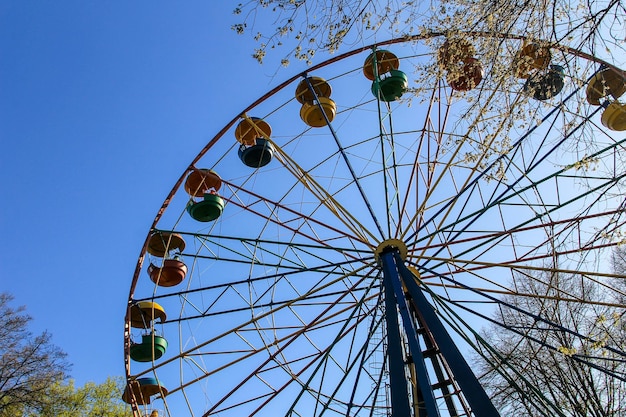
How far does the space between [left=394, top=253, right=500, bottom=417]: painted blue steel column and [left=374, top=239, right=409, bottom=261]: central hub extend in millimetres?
1291

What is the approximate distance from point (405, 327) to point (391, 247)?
233 centimetres

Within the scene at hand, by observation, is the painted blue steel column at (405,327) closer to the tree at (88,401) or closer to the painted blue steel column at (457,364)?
the painted blue steel column at (457,364)

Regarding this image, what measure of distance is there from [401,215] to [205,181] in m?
4.77

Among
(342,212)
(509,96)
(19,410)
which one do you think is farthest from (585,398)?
(19,410)

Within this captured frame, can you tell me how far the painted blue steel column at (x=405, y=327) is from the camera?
5879mm

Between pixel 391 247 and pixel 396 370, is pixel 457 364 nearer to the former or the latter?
pixel 396 370

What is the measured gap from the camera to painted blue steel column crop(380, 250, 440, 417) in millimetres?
5879

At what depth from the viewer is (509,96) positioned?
6.25m

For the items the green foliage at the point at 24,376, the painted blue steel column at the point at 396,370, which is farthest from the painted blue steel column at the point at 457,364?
the green foliage at the point at 24,376

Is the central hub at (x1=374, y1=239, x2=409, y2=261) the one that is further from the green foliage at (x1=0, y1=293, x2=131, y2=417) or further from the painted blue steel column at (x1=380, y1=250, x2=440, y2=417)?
the green foliage at (x1=0, y1=293, x2=131, y2=417)

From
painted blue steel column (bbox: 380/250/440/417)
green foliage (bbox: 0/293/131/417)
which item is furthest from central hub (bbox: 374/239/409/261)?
green foliage (bbox: 0/293/131/417)

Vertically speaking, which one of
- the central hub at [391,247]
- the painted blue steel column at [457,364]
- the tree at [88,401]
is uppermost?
the tree at [88,401]

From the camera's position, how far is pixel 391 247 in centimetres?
903

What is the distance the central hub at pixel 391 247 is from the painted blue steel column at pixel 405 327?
6.1 inches
